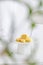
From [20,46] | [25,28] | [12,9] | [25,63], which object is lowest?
[25,63]

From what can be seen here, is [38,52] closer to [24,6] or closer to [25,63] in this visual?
[25,63]

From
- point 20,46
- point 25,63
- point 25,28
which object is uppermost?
point 25,28

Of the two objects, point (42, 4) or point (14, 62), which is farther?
point (14, 62)

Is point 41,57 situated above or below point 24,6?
below

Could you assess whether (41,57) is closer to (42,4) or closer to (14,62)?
(14,62)

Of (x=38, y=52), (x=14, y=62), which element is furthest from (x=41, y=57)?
(x=14, y=62)

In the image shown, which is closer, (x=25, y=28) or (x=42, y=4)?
(x=42, y=4)

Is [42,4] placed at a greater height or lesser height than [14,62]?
greater

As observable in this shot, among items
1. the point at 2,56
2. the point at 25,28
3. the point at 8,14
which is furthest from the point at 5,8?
the point at 2,56
